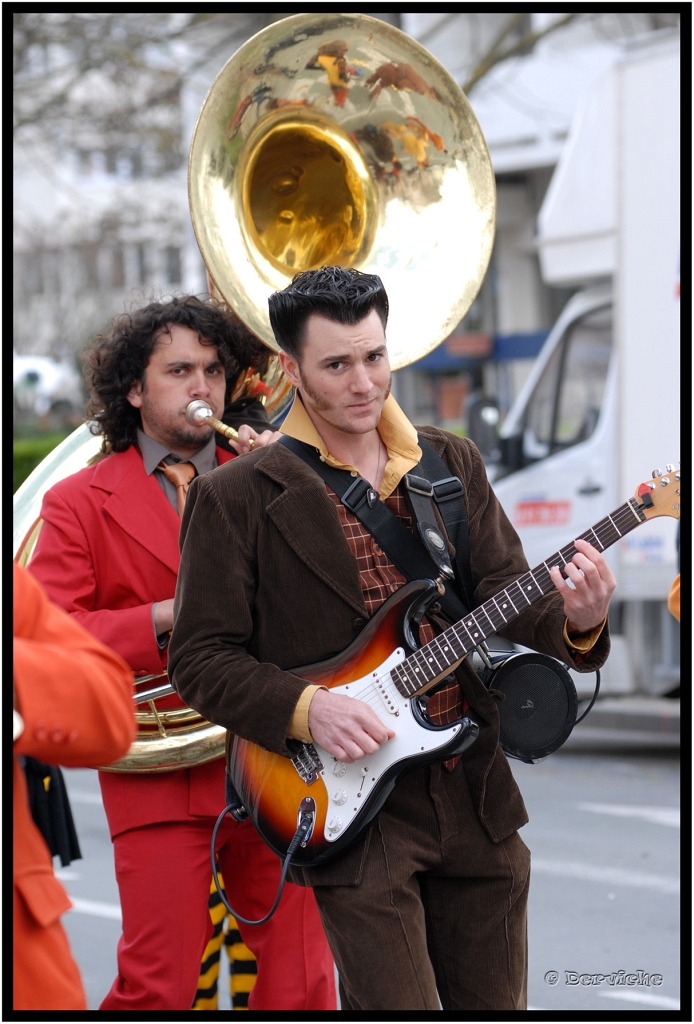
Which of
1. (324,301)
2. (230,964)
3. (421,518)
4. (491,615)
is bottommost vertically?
(230,964)

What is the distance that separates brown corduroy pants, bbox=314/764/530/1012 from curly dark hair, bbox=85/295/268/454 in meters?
1.41

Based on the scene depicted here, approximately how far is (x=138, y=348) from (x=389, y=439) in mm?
986

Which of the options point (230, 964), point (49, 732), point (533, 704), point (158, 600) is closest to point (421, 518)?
point (533, 704)

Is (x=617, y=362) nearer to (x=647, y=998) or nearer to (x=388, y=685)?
(x=647, y=998)

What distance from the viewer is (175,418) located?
3494 millimetres

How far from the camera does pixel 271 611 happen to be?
2.75m

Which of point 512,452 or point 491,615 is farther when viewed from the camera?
point 512,452

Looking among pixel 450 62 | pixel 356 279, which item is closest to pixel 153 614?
pixel 356 279

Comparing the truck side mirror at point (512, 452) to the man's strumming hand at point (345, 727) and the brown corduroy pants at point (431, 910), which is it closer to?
the brown corduroy pants at point (431, 910)

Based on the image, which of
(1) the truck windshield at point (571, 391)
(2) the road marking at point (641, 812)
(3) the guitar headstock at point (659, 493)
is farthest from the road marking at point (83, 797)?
(3) the guitar headstock at point (659, 493)

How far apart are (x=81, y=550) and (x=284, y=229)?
108 cm

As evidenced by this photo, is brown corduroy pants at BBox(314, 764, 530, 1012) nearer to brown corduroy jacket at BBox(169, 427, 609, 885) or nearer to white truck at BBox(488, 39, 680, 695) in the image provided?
brown corduroy jacket at BBox(169, 427, 609, 885)

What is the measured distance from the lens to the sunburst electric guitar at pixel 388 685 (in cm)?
260

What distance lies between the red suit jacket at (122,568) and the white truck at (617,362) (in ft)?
15.5
